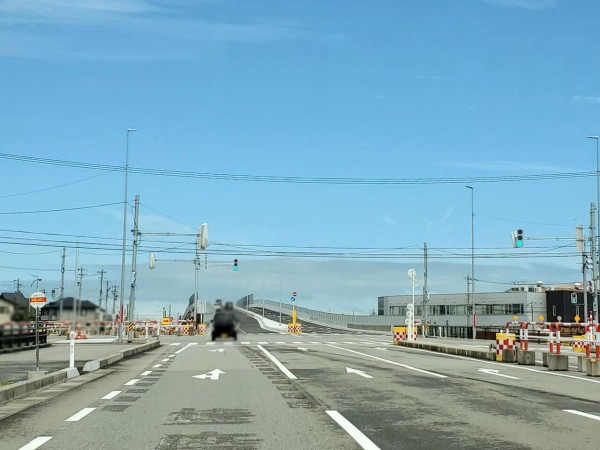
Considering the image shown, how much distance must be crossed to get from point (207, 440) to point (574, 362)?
2348 centimetres

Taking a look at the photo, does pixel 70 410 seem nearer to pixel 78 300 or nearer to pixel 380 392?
pixel 380 392

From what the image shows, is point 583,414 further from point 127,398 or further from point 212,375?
point 212,375

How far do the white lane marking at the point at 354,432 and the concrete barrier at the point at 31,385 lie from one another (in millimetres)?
6885

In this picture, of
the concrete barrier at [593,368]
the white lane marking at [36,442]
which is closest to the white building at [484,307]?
the concrete barrier at [593,368]

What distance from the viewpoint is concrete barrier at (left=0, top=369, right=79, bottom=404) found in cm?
1459

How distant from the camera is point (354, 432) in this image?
10430 mm

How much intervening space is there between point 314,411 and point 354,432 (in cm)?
243

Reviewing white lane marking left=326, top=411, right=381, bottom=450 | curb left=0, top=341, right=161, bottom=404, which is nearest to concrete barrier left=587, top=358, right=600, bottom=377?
white lane marking left=326, top=411, right=381, bottom=450

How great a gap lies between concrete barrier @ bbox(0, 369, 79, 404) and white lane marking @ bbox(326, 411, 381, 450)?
689cm

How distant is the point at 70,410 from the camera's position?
12.9 metres

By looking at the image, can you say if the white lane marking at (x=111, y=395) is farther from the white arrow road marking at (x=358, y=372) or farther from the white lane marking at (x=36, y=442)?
the white arrow road marking at (x=358, y=372)

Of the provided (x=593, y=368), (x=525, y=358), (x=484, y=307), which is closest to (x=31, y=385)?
(x=593, y=368)

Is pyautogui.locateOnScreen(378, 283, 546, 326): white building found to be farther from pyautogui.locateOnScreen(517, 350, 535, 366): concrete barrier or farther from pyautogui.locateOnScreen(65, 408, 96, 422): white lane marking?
pyautogui.locateOnScreen(65, 408, 96, 422): white lane marking

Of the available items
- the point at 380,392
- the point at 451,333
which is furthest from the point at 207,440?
the point at 451,333
